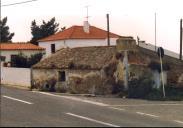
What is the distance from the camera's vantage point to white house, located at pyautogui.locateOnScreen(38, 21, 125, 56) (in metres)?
65.5

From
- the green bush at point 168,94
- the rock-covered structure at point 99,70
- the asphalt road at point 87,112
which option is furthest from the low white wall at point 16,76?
the green bush at point 168,94

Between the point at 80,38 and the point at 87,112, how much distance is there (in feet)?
141

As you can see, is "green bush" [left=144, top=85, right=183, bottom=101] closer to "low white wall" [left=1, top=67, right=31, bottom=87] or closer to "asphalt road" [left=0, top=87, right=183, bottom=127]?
"asphalt road" [left=0, top=87, right=183, bottom=127]

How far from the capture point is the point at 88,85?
33.7 metres

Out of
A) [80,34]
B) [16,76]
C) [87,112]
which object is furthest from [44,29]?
[87,112]

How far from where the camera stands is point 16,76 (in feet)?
130

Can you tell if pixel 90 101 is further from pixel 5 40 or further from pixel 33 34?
pixel 5 40

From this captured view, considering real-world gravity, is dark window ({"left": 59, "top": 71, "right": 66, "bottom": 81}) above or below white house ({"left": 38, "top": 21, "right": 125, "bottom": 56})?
below

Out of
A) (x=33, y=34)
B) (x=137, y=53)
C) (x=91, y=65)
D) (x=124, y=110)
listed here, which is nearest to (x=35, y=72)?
(x=91, y=65)

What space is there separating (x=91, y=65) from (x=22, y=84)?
22.7 ft

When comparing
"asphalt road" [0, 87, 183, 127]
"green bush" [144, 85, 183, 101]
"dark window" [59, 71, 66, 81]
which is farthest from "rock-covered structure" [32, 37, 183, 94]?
"asphalt road" [0, 87, 183, 127]

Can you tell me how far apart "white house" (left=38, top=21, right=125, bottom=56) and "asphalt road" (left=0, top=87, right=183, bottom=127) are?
34.4m

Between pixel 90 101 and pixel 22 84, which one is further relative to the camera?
pixel 22 84

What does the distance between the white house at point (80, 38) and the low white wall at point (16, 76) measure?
74.2ft
